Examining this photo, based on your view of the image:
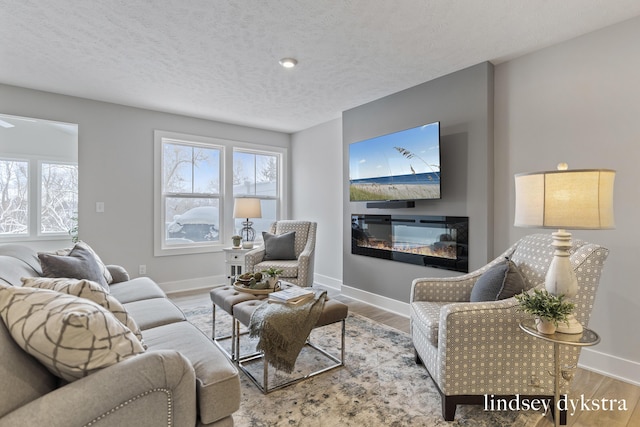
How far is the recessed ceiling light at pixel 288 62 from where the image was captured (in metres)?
2.72

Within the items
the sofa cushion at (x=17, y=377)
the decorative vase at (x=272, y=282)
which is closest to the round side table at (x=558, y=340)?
the decorative vase at (x=272, y=282)

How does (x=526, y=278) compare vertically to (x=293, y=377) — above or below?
above

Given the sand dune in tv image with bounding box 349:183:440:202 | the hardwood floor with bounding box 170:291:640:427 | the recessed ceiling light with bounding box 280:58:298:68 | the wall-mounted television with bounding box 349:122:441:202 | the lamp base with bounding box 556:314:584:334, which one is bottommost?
the hardwood floor with bounding box 170:291:640:427

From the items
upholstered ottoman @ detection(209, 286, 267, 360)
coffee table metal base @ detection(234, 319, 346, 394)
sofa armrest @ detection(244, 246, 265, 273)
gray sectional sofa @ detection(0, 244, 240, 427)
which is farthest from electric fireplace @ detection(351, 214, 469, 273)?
gray sectional sofa @ detection(0, 244, 240, 427)

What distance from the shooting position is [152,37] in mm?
2389

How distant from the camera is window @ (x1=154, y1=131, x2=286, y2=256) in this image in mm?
4367

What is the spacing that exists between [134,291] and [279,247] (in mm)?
1844

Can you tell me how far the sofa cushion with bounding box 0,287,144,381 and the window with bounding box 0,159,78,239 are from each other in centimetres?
443

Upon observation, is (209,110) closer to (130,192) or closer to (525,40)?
(130,192)

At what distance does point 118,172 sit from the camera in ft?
13.0

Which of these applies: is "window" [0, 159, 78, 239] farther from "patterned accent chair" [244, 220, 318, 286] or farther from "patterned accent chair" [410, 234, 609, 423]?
"patterned accent chair" [410, 234, 609, 423]

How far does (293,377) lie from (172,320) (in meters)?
0.88

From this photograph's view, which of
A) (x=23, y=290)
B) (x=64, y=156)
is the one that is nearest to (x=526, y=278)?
(x=23, y=290)

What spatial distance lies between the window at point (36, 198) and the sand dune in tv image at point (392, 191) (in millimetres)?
4142
